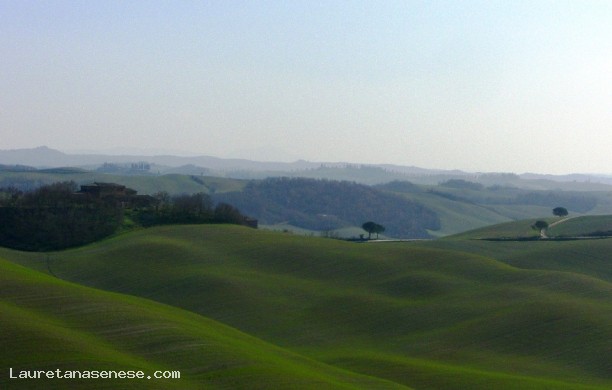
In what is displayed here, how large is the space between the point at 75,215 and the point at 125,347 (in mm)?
75758

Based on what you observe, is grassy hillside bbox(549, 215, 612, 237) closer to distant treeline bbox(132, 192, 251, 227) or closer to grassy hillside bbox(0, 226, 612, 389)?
grassy hillside bbox(0, 226, 612, 389)

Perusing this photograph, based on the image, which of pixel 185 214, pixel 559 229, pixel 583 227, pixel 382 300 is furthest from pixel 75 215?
pixel 583 227

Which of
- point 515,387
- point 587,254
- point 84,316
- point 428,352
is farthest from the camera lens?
point 587,254

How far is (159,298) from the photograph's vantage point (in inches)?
2820

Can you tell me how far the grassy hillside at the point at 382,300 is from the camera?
53531mm

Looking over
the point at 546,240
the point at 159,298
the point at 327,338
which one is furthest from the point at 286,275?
the point at 546,240

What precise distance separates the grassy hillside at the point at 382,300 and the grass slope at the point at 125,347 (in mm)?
8484

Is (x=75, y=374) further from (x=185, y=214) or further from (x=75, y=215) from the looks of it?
(x=185, y=214)

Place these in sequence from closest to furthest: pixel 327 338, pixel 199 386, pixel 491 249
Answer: pixel 199 386 < pixel 327 338 < pixel 491 249

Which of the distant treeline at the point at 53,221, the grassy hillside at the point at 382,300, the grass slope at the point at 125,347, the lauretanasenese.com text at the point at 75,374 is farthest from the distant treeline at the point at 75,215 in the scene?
the lauretanasenese.com text at the point at 75,374

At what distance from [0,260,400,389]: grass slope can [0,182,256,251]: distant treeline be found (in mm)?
59189

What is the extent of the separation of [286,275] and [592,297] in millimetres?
24871

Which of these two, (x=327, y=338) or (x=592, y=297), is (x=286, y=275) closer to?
(x=327, y=338)

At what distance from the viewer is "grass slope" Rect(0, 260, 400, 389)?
34844mm
